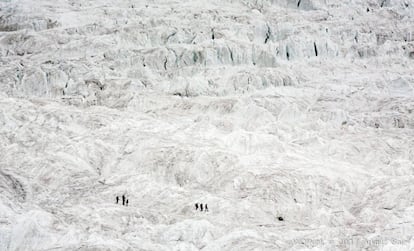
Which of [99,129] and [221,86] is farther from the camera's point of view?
[221,86]

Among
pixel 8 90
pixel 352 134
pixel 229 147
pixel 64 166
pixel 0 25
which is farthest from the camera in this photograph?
pixel 0 25

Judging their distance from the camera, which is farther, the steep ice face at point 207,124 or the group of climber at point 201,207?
the group of climber at point 201,207

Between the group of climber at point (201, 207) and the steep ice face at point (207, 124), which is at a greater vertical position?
the steep ice face at point (207, 124)

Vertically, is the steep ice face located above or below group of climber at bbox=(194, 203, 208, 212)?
above

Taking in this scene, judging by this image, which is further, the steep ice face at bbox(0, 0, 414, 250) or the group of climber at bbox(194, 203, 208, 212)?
the group of climber at bbox(194, 203, 208, 212)

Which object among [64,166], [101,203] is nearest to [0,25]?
[64,166]

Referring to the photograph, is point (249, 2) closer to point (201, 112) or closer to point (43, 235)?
point (201, 112)

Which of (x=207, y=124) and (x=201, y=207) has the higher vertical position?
(x=207, y=124)

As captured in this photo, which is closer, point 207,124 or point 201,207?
point 201,207
